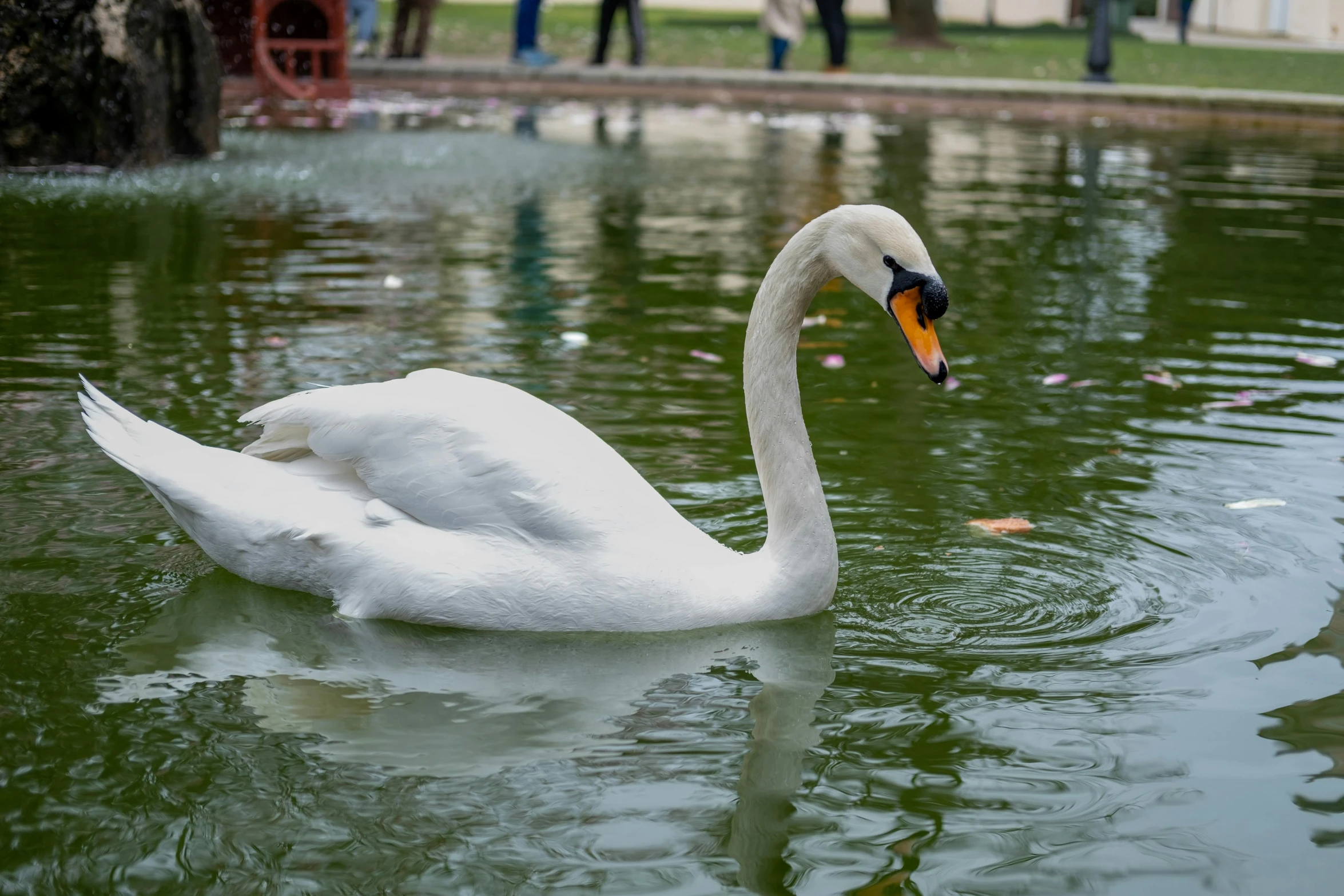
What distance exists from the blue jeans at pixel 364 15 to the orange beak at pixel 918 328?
18888 mm

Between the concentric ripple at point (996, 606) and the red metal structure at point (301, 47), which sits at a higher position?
the red metal structure at point (301, 47)

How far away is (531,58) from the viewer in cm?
2095

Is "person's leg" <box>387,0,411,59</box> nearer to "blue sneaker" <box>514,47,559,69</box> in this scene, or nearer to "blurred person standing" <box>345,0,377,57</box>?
"blurred person standing" <box>345,0,377,57</box>

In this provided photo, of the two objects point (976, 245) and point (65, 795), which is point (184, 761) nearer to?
point (65, 795)

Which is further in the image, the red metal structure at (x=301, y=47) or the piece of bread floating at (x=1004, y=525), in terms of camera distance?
the red metal structure at (x=301, y=47)

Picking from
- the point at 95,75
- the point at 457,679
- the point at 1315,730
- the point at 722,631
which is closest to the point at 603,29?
the point at 95,75

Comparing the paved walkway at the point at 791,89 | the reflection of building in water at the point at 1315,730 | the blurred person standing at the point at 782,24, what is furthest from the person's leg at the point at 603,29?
the reflection of building in water at the point at 1315,730

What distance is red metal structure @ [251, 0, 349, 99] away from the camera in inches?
677

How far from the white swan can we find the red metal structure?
13.7 meters

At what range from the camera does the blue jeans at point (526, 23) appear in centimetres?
2016

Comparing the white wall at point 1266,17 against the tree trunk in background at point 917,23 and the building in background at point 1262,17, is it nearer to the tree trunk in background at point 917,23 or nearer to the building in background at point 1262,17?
the building in background at point 1262,17

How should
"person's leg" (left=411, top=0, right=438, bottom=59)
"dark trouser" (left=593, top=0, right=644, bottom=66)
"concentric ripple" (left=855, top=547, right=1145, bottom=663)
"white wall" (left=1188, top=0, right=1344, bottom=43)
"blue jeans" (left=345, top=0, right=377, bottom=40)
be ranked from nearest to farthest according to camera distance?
"concentric ripple" (left=855, top=547, right=1145, bottom=663)
"person's leg" (left=411, top=0, right=438, bottom=59)
"dark trouser" (left=593, top=0, right=644, bottom=66)
"blue jeans" (left=345, top=0, right=377, bottom=40)
"white wall" (left=1188, top=0, right=1344, bottom=43)

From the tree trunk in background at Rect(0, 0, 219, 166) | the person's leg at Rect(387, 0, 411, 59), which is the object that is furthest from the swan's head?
the person's leg at Rect(387, 0, 411, 59)

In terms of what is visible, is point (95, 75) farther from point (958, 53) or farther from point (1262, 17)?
point (1262, 17)
